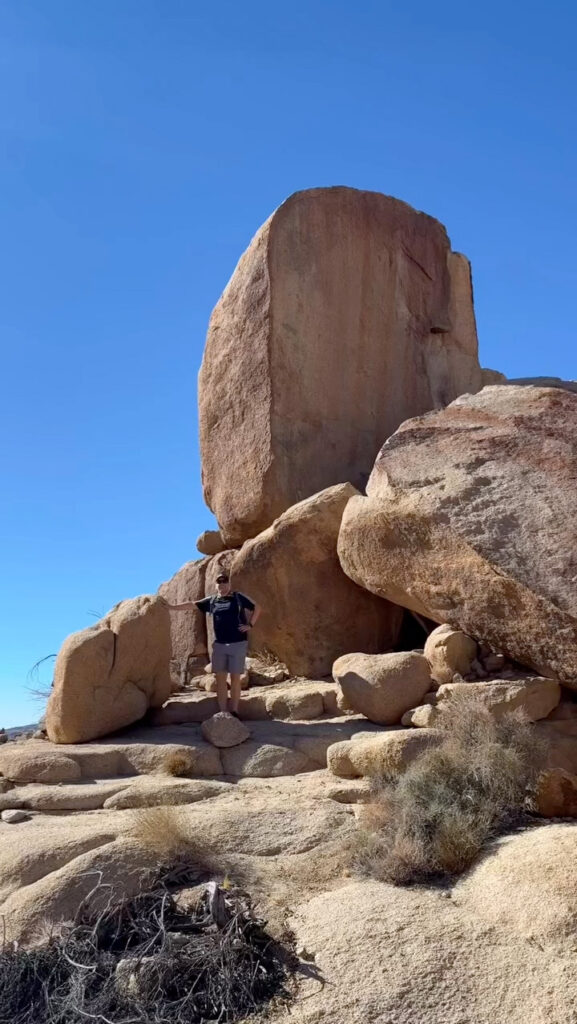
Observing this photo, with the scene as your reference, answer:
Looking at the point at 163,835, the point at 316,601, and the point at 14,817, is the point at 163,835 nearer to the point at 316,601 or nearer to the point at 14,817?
the point at 14,817

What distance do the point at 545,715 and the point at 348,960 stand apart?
10.7ft

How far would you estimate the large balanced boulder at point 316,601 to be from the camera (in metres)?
9.80

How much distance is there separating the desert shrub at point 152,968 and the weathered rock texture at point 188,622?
20.2 feet

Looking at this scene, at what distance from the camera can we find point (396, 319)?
40.7 ft

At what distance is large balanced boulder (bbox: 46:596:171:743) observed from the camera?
8352mm

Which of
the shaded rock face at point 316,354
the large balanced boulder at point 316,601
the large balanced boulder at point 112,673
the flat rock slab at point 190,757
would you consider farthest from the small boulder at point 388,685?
the shaded rock face at point 316,354

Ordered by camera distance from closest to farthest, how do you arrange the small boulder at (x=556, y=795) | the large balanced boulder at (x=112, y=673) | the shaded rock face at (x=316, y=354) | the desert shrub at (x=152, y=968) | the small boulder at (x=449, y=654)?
the desert shrub at (x=152, y=968) < the small boulder at (x=556, y=795) < the small boulder at (x=449, y=654) < the large balanced boulder at (x=112, y=673) < the shaded rock face at (x=316, y=354)

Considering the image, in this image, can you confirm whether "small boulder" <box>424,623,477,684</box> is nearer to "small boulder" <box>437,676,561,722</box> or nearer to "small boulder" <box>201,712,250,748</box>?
"small boulder" <box>437,676,561,722</box>

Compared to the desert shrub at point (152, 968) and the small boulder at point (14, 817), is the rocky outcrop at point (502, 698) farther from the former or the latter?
the small boulder at point (14, 817)

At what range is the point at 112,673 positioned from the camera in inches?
338

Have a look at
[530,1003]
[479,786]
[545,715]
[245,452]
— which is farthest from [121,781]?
[245,452]

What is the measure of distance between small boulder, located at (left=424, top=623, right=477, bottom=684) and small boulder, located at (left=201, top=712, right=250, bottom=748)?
1.57 metres

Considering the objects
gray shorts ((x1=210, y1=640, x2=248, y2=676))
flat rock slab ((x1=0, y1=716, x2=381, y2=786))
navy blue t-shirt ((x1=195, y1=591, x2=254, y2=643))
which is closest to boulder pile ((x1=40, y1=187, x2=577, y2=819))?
flat rock slab ((x1=0, y1=716, x2=381, y2=786))

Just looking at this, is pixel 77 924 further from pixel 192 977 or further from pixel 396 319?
pixel 396 319
